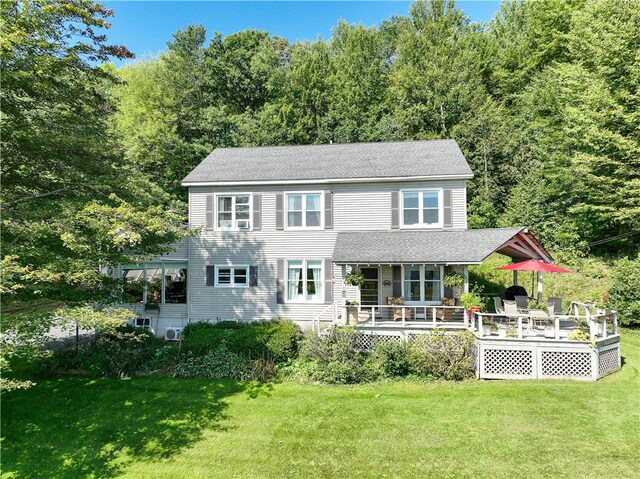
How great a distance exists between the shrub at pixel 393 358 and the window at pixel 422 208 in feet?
18.9

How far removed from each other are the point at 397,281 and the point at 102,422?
1103 cm

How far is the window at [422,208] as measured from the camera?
14922mm

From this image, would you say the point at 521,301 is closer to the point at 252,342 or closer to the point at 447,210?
the point at 447,210

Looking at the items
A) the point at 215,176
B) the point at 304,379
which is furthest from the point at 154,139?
the point at 304,379

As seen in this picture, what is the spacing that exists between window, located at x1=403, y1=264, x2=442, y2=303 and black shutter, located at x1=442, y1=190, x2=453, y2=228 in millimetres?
1891

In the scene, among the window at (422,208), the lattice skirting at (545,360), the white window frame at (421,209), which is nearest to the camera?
the lattice skirting at (545,360)

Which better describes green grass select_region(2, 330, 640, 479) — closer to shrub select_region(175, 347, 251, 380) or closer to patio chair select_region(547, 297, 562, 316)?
shrub select_region(175, 347, 251, 380)

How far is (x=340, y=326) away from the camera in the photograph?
40.7ft

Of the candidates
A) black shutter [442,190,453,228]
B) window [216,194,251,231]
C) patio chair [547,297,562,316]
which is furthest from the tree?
patio chair [547,297,562,316]

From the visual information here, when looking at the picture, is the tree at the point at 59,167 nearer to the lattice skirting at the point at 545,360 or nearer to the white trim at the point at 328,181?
the white trim at the point at 328,181

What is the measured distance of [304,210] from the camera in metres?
15.8

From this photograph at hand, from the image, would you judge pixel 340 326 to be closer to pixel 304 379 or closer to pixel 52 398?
pixel 304 379

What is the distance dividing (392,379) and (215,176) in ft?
38.4

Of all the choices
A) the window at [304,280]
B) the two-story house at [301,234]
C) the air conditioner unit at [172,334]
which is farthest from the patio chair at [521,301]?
the air conditioner unit at [172,334]
